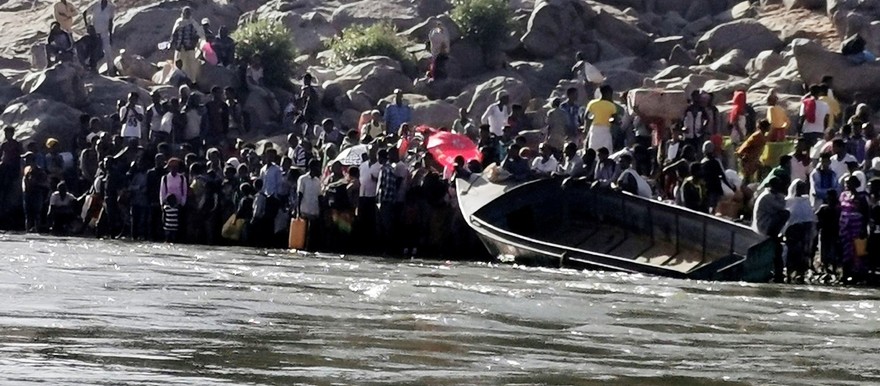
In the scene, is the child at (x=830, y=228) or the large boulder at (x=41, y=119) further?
the large boulder at (x=41, y=119)

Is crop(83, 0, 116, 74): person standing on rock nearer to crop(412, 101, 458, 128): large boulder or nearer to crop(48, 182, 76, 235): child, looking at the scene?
crop(412, 101, 458, 128): large boulder

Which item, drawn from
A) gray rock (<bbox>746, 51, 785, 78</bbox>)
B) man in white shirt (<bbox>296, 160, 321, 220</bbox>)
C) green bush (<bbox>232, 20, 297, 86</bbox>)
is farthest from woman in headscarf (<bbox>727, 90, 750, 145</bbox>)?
green bush (<bbox>232, 20, 297, 86</bbox>)

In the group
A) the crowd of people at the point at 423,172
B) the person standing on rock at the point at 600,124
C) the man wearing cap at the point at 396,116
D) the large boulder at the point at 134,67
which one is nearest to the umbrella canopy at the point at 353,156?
the crowd of people at the point at 423,172

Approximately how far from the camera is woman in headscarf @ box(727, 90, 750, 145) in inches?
1209

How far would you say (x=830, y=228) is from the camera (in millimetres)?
23625

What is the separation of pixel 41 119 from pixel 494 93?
28.0 ft

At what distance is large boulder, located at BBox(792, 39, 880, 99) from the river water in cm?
1143

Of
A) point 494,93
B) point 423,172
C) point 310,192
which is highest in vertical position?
point 494,93

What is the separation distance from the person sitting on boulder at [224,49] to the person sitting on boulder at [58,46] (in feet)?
9.22

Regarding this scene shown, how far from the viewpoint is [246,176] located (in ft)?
99.5

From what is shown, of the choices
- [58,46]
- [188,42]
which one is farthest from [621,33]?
[58,46]

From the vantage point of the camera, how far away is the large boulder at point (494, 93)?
37531mm

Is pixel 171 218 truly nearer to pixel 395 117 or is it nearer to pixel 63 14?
pixel 395 117

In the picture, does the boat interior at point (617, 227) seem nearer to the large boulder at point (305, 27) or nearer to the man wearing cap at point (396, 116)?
the man wearing cap at point (396, 116)
